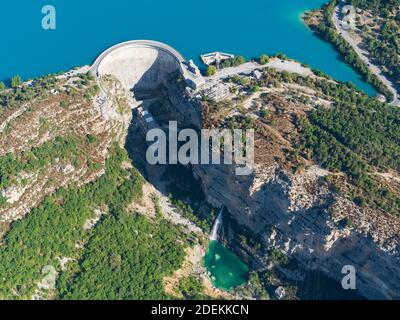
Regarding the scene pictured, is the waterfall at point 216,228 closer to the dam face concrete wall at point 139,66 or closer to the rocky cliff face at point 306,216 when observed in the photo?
the rocky cliff face at point 306,216

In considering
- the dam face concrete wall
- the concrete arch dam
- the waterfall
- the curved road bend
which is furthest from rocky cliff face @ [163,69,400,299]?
the curved road bend

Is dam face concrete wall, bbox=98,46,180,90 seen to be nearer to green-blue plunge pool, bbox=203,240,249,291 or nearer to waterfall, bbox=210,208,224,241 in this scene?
waterfall, bbox=210,208,224,241

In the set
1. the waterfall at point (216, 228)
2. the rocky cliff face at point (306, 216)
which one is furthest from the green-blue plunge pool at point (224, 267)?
the rocky cliff face at point (306, 216)

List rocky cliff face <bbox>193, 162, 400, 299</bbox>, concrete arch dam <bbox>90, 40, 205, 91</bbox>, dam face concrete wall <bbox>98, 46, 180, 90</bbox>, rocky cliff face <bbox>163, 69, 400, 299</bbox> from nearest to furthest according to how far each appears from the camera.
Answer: rocky cliff face <bbox>163, 69, 400, 299</bbox>, rocky cliff face <bbox>193, 162, 400, 299</bbox>, concrete arch dam <bbox>90, 40, 205, 91</bbox>, dam face concrete wall <bbox>98, 46, 180, 90</bbox>

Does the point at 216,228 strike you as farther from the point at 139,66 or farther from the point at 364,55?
the point at 364,55

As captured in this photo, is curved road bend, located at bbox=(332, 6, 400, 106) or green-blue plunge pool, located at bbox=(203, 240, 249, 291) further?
curved road bend, located at bbox=(332, 6, 400, 106)

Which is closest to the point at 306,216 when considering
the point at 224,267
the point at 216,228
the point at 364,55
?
the point at 216,228

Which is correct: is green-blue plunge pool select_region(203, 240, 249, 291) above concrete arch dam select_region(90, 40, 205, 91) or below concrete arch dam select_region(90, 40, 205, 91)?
below
